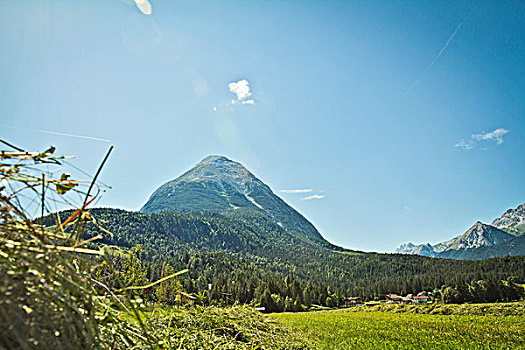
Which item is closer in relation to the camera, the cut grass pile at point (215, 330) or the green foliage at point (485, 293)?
the cut grass pile at point (215, 330)

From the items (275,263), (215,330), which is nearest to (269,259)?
(275,263)

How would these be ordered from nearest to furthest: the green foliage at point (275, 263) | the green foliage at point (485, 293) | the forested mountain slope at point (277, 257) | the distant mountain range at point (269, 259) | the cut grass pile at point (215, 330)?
Answer: the cut grass pile at point (215, 330) < the green foliage at point (485, 293) < the green foliage at point (275, 263) < the distant mountain range at point (269, 259) < the forested mountain slope at point (277, 257)

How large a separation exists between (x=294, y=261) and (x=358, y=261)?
28916mm

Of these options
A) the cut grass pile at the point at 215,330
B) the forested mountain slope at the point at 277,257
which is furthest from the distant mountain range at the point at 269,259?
the cut grass pile at the point at 215,330

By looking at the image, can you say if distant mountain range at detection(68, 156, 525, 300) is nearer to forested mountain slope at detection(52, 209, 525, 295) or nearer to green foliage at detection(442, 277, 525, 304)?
forested mountain slope at detection(52, 209, 525, 295)

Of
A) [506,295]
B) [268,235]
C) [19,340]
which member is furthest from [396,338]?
[268,235]

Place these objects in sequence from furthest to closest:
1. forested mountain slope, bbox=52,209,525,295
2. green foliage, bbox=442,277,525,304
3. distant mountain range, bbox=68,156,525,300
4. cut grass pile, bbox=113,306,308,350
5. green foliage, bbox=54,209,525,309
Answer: forested mountain slope, bbox=52,209,525,295
distant mountain range, bbox=68,156,525,300
green foliage, bbox=54,209,525,309
green foliage, bbox=442,277,525,304
cut grass pile, bbox=113,306,308,350

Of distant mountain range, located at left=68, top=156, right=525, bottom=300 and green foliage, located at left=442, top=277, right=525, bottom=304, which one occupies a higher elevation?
distant mountain range, located at left=68, top=156, right=525, bottom=300

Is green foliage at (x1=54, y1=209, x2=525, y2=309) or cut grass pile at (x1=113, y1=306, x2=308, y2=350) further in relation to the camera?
green foliage at (x1=54, y1=209, x2=525, y2=309)

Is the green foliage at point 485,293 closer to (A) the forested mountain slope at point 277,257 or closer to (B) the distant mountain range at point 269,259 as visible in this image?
(B) the distant mountain range at point 269,259

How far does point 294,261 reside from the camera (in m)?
140

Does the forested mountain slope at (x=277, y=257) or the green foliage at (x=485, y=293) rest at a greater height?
the forested mountain slope at (x=277, y=257)

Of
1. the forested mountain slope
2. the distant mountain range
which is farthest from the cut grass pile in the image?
the forested mountain slope

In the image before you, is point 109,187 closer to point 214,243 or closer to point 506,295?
point 506,295
